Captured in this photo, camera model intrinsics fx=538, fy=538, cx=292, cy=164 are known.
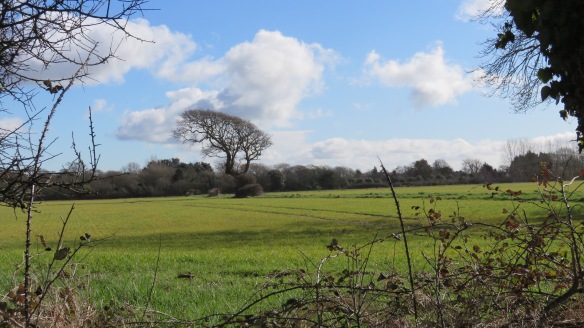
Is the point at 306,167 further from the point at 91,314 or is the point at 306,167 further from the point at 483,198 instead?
the point at 91,314

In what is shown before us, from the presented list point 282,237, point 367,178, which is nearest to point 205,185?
point 367,178

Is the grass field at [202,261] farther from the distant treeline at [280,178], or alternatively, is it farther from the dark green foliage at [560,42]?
the distant treeline at [280,178]

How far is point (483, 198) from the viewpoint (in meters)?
47.6

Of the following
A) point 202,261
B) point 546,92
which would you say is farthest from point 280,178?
point 546,92

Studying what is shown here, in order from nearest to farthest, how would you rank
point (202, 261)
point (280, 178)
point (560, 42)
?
point (560, 42) → point (202, 261) → point (280, 178)

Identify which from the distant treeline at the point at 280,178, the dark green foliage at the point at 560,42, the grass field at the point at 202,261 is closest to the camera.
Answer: the dark green foliage at the point at 560,42

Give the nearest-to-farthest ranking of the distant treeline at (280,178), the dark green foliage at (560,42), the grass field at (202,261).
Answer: the dark green foliage at (560,42), the grass field at (202,261), the distant treeline at (280,178)

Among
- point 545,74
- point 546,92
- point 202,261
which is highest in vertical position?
point 545,74

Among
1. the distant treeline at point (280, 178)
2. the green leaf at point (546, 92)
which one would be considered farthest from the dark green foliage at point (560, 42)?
the distant treeline at point (280, 178)

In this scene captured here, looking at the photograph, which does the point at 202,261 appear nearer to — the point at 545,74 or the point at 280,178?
the point at 545,74

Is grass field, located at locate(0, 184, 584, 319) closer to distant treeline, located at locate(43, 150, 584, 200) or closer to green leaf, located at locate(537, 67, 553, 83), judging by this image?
green leaf, located at locate(537, 67, 553, 83)

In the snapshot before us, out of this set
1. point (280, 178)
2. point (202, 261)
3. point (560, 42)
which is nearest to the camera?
point (560, 42)

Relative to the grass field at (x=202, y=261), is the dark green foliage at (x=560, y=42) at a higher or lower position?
higher

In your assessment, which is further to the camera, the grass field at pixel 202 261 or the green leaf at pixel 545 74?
the grass field at pixel 202 261
